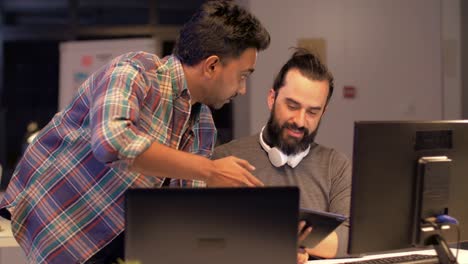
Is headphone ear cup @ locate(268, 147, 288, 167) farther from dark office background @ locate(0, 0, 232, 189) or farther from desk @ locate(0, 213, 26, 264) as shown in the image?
dark office background @ locate(0, 0, 232, 189)

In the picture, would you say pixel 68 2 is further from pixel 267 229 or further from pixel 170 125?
pixel 267 229

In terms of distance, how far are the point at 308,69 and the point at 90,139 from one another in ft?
3.10

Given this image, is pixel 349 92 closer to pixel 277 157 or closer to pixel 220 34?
pixel 277 157

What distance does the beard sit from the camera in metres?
2.16

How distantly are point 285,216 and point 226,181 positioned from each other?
18 cm

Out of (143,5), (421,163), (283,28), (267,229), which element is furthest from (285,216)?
(143,5)

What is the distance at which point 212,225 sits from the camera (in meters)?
1.24

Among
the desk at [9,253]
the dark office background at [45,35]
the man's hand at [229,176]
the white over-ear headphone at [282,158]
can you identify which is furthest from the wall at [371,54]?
the man's hand at [229,176]

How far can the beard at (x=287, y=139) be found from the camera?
2.16 meters

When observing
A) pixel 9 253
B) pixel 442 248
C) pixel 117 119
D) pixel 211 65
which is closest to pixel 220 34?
pixel 211 65

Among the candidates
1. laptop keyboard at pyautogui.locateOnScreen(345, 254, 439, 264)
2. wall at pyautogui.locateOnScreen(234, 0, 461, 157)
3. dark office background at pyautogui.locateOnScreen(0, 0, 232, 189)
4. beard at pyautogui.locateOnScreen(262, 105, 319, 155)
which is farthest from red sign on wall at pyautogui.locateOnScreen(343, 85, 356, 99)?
laptop keyboard at pyautogui.locateOnScreen(345, 254, 439, 264)

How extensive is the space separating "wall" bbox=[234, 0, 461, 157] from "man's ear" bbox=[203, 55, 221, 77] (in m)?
3.48

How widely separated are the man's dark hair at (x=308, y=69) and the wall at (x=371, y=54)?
282 centimetres

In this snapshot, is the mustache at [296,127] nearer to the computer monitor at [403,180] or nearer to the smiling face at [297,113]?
the smiling face at [297,113]
